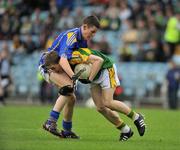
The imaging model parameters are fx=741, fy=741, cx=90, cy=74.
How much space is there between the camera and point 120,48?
1097 inches

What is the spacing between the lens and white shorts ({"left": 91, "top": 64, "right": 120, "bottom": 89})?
40.8ft

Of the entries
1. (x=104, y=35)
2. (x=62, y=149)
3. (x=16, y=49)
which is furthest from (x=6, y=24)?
(x=62, y=149)

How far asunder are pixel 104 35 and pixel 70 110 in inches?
617

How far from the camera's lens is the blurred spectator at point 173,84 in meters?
25.8

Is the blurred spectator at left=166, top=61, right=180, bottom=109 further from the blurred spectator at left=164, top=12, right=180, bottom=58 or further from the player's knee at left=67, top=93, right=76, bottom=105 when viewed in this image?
the player's knee at left=67, top=93, right=76, bottom=105

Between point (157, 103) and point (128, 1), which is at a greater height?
point (128, 1)

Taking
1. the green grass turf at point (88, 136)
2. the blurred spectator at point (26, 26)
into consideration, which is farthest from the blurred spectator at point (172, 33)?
the green grass turf at point (88, 136)

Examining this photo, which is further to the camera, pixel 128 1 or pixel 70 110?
pixel 128 1

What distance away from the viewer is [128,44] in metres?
28.1

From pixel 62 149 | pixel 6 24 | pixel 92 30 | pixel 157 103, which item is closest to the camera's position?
pixel 62 149

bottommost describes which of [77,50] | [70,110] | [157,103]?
[157,103]

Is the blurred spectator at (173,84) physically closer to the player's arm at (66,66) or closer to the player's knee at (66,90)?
the player's knee at (66,90)

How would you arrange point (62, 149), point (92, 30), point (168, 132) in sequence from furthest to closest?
1. point (168, 132)
2. point (92, 30)
3. point (62, 149)

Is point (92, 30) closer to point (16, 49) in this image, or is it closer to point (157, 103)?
point (157, 103)
